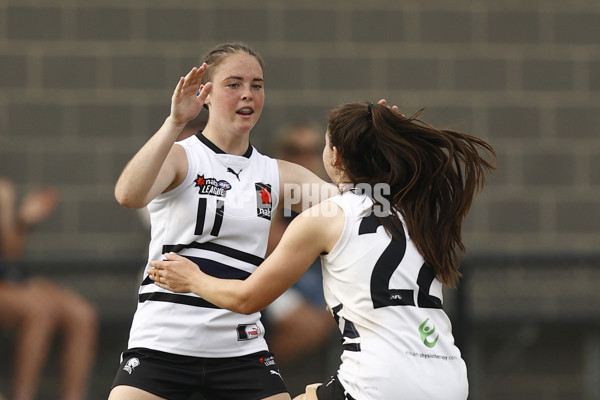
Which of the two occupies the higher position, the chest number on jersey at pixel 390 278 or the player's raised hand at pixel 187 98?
the player's raised hand at pixel 187 98

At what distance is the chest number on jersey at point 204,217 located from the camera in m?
3.78

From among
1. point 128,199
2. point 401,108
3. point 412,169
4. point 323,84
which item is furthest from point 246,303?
point 323,84

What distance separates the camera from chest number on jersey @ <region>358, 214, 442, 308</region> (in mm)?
3293

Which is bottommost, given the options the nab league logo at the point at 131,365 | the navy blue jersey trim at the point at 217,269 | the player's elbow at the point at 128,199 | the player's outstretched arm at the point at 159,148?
the nab league logo at the point at 131,365

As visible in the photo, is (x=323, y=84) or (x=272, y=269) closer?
(x=272, y=269)

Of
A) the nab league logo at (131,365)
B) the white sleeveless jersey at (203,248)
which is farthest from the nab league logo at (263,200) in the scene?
the nab league logo at (131,365)

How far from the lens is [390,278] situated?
10.8ft

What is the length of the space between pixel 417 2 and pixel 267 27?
44.9 inches

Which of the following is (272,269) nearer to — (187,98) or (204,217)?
(204,217)

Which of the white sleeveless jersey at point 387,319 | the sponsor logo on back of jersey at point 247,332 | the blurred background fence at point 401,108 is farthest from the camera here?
the blurred background fence at point 401,108

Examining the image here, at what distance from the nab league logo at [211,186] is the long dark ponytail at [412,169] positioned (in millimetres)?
556

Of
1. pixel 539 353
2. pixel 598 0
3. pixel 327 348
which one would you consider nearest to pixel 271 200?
pixel 327 348

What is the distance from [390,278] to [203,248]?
2.77 feet

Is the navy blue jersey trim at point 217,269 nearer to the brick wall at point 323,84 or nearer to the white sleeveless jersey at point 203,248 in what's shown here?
the white sleeveless jersey at point 203,248
